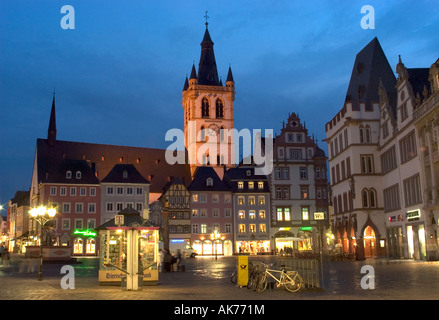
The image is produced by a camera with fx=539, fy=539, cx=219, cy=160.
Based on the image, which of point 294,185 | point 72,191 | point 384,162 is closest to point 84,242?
point 72,191

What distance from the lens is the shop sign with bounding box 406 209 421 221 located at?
42031 millimetres

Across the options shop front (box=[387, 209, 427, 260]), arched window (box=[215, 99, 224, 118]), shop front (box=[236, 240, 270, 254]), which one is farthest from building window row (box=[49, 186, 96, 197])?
shop front (box=[387, 209, 427, 260])

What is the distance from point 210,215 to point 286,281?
61.1 m

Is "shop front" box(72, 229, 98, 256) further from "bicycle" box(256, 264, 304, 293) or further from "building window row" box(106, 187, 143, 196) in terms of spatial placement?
"bicycle" box(256, 264, 304, 293)

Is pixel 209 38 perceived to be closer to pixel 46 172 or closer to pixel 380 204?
pixel 46 172

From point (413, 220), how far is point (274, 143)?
36.1 metres

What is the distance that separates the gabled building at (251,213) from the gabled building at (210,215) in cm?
104

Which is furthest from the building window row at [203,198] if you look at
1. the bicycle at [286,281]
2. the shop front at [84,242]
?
the bicycle at [286,281]

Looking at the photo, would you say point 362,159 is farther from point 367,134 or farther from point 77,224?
point 77,224

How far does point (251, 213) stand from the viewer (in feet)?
262

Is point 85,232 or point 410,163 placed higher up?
point 410,163

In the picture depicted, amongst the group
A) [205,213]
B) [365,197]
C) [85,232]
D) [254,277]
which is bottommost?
[254,277]

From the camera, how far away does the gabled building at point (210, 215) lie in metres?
78.4

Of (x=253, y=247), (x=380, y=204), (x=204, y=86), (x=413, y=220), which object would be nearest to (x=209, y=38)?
(x=204, y=86)
